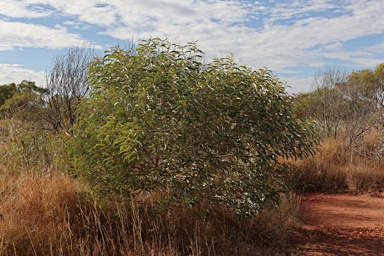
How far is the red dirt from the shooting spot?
6509 mm

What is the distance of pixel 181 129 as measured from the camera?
4898 millimetres

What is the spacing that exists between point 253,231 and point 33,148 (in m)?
4.62

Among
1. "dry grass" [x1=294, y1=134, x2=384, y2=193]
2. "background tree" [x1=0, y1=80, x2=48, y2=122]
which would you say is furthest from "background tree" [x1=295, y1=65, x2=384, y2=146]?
"background tree" [x1=0, y1=80, x2=48, y2=122]

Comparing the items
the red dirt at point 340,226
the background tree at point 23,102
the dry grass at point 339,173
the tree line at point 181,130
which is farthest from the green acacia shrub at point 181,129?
the dry grass at point 339,173

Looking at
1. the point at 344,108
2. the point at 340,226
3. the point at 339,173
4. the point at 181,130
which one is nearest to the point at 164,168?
the point at 181,130

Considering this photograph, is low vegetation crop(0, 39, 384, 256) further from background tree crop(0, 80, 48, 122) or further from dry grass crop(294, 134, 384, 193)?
dry grass crop(294, 134, 384, 193)

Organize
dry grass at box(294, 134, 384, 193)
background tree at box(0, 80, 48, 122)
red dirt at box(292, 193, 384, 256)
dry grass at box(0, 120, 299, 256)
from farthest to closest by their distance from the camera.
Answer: background tree at box(0, 80, 48, 122) → dry grass at box(294, 134, 384, 193) → red dirt at box(292, 193, 384, 256) → dry grass at box(0, 120, 299, 256)

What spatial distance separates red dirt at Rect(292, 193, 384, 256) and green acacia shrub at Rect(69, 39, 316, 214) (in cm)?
143

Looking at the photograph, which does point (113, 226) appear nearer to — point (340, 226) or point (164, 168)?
point (164, 168)

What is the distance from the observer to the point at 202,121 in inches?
198

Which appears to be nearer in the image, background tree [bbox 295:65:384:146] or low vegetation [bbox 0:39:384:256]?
low vegetation [bbox 0:39:384:256]

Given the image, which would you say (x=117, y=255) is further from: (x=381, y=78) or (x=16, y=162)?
(x=381, y=78)

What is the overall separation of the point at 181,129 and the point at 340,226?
4445 mm

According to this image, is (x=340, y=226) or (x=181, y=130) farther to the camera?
(x=340, y=226)
